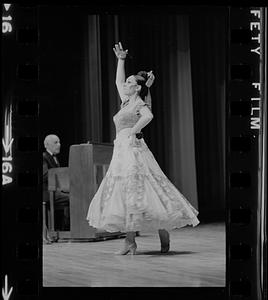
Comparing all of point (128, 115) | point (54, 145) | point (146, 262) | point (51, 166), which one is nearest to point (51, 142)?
point (54, 145)

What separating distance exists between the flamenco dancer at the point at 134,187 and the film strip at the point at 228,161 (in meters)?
0.34

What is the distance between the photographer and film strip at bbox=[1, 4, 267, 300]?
3.80m

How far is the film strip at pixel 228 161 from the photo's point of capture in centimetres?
380

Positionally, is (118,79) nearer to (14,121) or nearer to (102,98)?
(102,98)

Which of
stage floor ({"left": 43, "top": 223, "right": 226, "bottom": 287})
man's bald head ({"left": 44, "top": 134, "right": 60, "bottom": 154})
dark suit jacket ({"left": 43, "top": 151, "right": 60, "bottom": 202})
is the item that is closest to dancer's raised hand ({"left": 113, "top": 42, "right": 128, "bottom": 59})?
man's bald head ({"left": 44, "top": 134, "right": 60, "bottom": 154})

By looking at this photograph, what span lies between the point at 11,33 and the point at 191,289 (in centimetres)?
171

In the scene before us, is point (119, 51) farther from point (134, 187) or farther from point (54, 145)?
point (134, 187)

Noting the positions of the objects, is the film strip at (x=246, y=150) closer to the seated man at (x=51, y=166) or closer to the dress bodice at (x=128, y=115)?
the dress bodice at (x=128, y=115)

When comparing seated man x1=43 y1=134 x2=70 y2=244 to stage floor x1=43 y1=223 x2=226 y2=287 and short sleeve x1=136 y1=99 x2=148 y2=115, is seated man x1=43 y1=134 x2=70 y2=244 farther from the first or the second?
short sleeve x1=136 y1=99 x2=148 y2=115

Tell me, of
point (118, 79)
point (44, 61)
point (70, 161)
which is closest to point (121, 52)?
point (118, 79)

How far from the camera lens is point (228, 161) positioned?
12.6ft

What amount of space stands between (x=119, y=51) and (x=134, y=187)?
784 mm

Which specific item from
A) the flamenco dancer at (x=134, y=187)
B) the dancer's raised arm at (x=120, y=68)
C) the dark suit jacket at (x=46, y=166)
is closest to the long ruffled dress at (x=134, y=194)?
the flamenco dancer at (x=134, y=187)

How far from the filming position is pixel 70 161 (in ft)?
13.1
